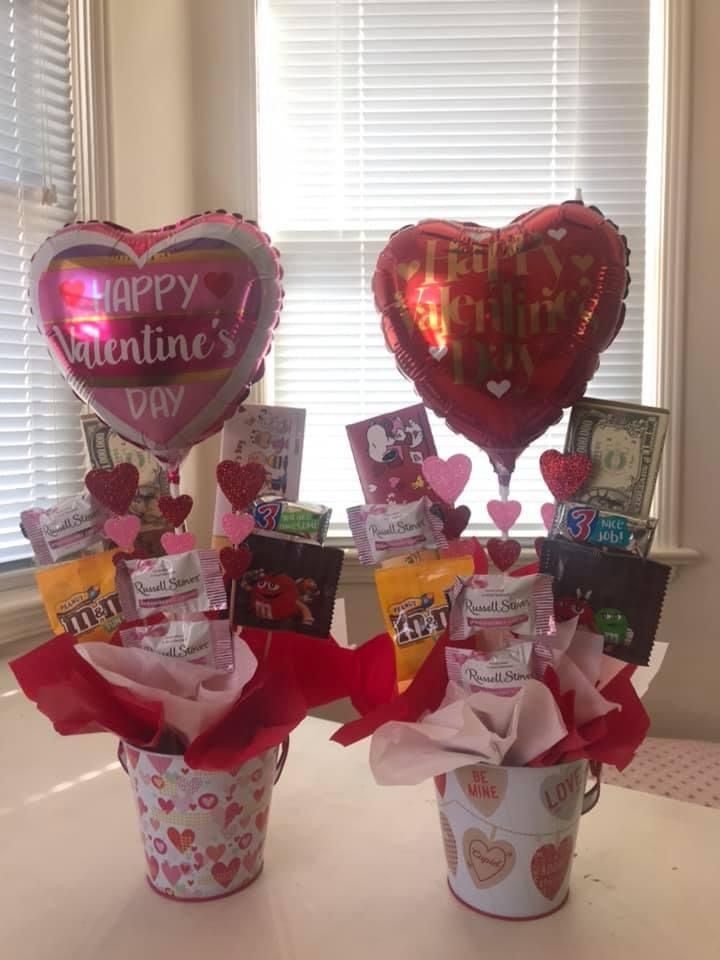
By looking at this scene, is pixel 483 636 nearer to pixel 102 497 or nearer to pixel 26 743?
pixel 102 497

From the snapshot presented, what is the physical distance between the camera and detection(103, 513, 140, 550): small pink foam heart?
0.71 meters

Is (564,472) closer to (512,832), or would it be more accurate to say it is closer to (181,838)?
(512,832)

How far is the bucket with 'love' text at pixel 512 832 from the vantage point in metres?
0.66

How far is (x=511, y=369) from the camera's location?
78 cm

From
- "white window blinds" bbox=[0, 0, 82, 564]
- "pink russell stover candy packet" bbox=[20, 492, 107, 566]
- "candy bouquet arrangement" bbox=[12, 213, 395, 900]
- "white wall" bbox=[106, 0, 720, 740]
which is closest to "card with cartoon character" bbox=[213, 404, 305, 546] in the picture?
"candy bouquet arrangement" bbox=[12, 213, 395, 900]

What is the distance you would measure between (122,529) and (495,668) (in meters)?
0.35

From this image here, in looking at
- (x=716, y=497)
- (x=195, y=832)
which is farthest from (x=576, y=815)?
(x=716, y=497)

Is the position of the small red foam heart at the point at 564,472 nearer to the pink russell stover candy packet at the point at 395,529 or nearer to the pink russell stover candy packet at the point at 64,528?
the pink russell stover candy packet at the point at 395,529

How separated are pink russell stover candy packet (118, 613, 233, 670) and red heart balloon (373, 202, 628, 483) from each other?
1.10 feet

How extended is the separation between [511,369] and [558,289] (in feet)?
0.29

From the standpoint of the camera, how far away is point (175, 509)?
71cm

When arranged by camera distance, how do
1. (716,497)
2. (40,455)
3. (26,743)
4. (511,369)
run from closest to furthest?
(511,369) < (26,743) < (40,455) < (716,497)

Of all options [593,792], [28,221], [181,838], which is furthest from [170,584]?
[28,221]

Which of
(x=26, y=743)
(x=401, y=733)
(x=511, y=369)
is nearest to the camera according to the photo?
(x=401, y=733)
